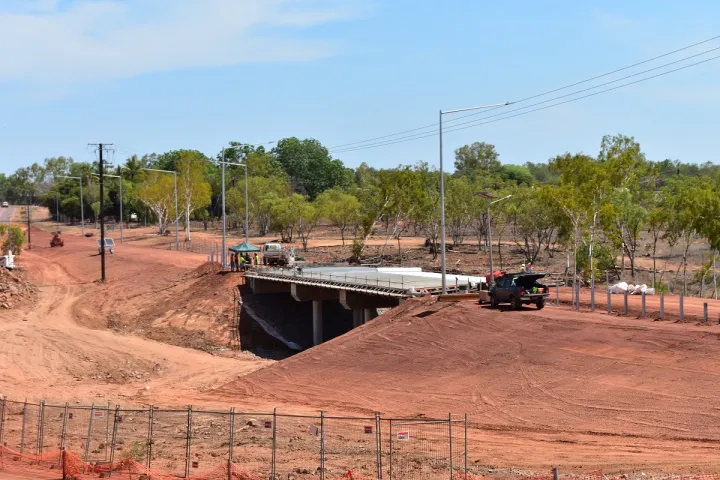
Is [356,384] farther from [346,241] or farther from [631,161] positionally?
[346,241]

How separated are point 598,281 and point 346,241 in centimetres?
6140

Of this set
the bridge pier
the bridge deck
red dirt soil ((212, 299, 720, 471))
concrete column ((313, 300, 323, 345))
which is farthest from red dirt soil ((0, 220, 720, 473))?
the bridge pier

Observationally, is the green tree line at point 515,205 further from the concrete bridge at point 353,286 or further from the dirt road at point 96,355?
the dirt road at point 96,355

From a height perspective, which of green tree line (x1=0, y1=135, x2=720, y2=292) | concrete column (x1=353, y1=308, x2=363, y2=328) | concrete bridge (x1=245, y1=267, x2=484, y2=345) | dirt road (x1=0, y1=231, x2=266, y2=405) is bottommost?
dirt road (x1=0, y1=231, x2=266, y2=405)

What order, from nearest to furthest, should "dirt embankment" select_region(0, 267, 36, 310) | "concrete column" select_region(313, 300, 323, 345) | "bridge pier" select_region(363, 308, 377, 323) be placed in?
"bridge pier" select_region(363, 308, 377, 323), "concrete column" select_region(313, 300, 323, 345), "dirt embankment" select_region(0, 267, 36, 310)

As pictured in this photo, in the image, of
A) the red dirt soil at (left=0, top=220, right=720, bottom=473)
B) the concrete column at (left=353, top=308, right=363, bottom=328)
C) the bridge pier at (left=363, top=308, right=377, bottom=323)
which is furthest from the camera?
the concrete column at (left=353, top=308, right=363, bottom=328)

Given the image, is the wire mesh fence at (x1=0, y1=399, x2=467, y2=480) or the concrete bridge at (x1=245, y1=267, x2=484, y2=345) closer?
the wire mesh fence at (x1=0, y1=399, x2=467, y2=480)

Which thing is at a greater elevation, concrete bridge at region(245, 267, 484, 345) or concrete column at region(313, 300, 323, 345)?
concrete bridge at region(245, 267, 484, 345)

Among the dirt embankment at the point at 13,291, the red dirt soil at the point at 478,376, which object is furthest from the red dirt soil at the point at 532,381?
the dirt embankment at the point at 13,291

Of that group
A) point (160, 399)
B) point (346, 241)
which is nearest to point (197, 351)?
point (160, 399)

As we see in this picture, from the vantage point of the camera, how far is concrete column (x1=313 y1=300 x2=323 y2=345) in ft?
192

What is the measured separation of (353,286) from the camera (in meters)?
52.9

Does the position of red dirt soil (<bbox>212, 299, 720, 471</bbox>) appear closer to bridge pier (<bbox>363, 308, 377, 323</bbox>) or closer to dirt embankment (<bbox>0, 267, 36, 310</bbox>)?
bridge pier (<bbox>363, 308, 377, 323</bbox>)

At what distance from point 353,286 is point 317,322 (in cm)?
677
